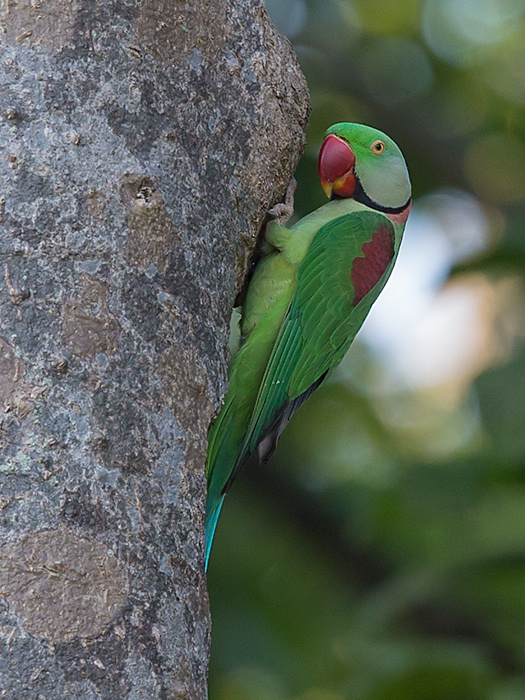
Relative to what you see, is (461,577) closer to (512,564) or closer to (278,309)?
(512,564)

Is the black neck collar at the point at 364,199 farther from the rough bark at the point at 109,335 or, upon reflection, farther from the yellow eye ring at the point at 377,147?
the rough bark at the point at 109,335

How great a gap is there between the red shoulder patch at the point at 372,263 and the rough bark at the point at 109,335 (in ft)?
3.02

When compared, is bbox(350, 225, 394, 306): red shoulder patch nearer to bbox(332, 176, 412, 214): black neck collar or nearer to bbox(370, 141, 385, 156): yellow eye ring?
bbox(332, 176, 412, 214): black neck collar

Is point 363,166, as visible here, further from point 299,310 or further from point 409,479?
point 409,479

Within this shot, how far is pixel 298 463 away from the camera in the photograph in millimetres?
5340

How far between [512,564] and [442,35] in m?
3.38

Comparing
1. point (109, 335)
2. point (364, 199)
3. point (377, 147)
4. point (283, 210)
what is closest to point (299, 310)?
point (283, 210)

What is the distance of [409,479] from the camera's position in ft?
16.6

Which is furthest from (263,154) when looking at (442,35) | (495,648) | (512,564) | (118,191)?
(442,35)

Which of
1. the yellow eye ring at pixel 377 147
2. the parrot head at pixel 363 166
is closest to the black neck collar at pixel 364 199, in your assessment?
the parrot head at pixel 363 166

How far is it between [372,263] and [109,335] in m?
1.37

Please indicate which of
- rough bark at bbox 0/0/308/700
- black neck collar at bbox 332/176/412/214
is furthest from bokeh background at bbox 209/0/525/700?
rough bark at bbox 0/0/308/700

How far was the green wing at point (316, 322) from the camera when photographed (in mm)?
2357

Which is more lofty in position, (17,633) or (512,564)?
(17,633)
